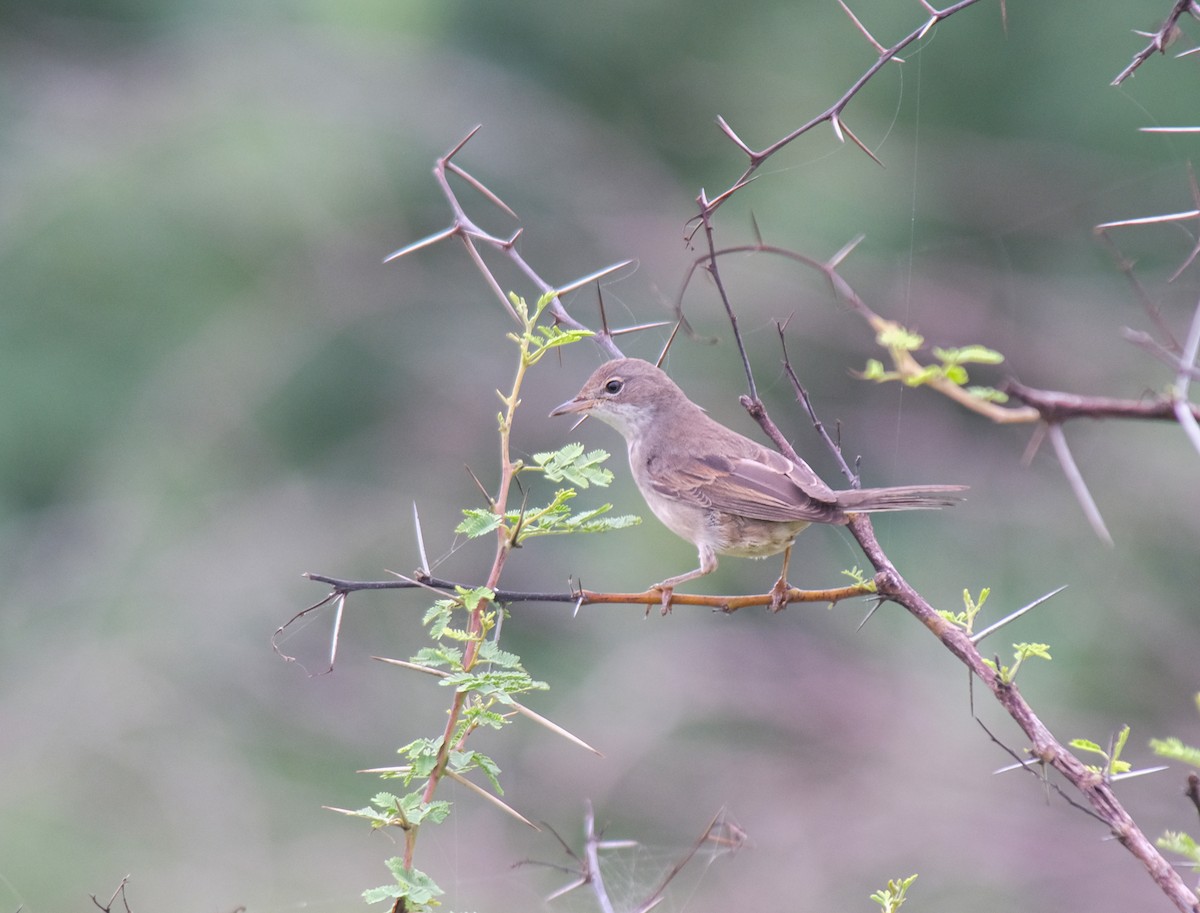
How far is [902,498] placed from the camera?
3.48 meters

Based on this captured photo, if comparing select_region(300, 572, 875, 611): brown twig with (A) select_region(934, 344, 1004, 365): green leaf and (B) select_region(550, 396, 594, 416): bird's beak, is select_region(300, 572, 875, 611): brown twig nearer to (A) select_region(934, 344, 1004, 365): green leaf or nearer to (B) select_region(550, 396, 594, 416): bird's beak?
(A) select_region(934, 344, 1004, 365): green leaf

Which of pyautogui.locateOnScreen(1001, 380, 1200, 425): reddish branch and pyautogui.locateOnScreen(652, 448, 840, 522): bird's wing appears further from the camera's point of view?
pyautogui.locateOnScreen(652, 448, 840, 522): bird's wing

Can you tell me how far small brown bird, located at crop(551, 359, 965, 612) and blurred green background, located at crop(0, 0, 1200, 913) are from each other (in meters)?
4.99

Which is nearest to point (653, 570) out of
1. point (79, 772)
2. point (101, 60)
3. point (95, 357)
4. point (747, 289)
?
point (747, 289)

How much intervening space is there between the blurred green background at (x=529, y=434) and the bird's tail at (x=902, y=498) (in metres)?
6.37

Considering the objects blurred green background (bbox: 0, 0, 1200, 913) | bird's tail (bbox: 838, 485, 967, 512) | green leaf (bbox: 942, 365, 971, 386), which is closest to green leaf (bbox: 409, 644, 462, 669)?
green leaf (bbox: 942, 365, 971, 386)

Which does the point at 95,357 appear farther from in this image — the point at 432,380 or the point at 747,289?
the point at 747,289

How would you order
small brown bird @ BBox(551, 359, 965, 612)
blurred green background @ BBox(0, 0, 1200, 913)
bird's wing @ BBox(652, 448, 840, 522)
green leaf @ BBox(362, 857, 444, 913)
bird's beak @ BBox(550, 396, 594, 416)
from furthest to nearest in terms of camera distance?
blurred green background @ BBox(0, 0, 1200, 913), bird's beak @ BBox(550, 396, 594, 416), bird's wing @ BBox(652, 448, 840, 522), small brown bird @ BBox(551, 359, 965, 612), green leaf @ BBox(362, 857, 444, 913)

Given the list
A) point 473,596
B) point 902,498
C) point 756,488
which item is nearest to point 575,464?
point 473,596

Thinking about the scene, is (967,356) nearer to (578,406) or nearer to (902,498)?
(902,498)

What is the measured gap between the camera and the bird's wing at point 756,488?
157 inches

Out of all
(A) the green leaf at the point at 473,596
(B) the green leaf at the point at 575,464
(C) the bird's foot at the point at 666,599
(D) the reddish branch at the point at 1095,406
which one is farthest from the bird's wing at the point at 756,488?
(D) the reddish branch at the point at 1095,406

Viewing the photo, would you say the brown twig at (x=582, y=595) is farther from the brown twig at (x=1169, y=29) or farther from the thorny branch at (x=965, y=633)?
the brown twig at (x=1169, y=29)

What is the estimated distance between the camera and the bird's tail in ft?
11.0
